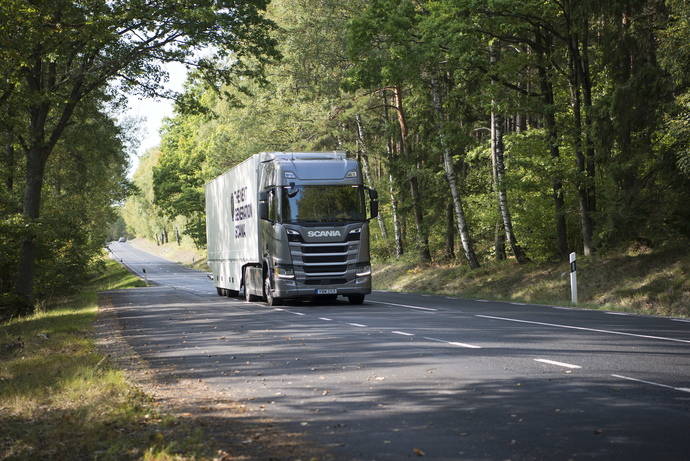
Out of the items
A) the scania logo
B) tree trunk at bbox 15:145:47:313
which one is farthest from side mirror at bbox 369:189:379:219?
tree trunk at bbox 15:145:47:313

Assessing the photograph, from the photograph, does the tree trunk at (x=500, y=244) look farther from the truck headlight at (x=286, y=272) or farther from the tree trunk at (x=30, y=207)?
the tree trunk at (x=30, y=207)

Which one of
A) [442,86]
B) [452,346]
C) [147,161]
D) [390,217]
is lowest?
[452,346]

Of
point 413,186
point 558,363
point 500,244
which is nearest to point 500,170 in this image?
point 500,244

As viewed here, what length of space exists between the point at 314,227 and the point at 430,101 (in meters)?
13.3

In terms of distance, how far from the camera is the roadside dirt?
224 inches

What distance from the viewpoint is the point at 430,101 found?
108 feet

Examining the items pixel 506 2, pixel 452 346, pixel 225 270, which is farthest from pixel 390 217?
pixel 452 346

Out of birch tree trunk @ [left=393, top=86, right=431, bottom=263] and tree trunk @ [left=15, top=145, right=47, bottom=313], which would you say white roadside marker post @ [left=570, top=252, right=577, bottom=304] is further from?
tree trunk @ [left=15, top=145, right=47, bottom=313]

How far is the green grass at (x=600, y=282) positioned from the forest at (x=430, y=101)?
33.3 inches

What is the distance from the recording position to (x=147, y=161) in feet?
464

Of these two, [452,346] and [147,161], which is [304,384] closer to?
[452,346]

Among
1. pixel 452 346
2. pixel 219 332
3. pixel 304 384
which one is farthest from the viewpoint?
pixel 219 332

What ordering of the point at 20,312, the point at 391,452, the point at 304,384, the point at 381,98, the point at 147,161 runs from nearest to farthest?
1. the point at 391,452
2. the point at 304,384
3. the point at 20,312
4. the point at 381,98
5. the point at 147,161

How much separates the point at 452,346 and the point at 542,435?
539 centimetres
